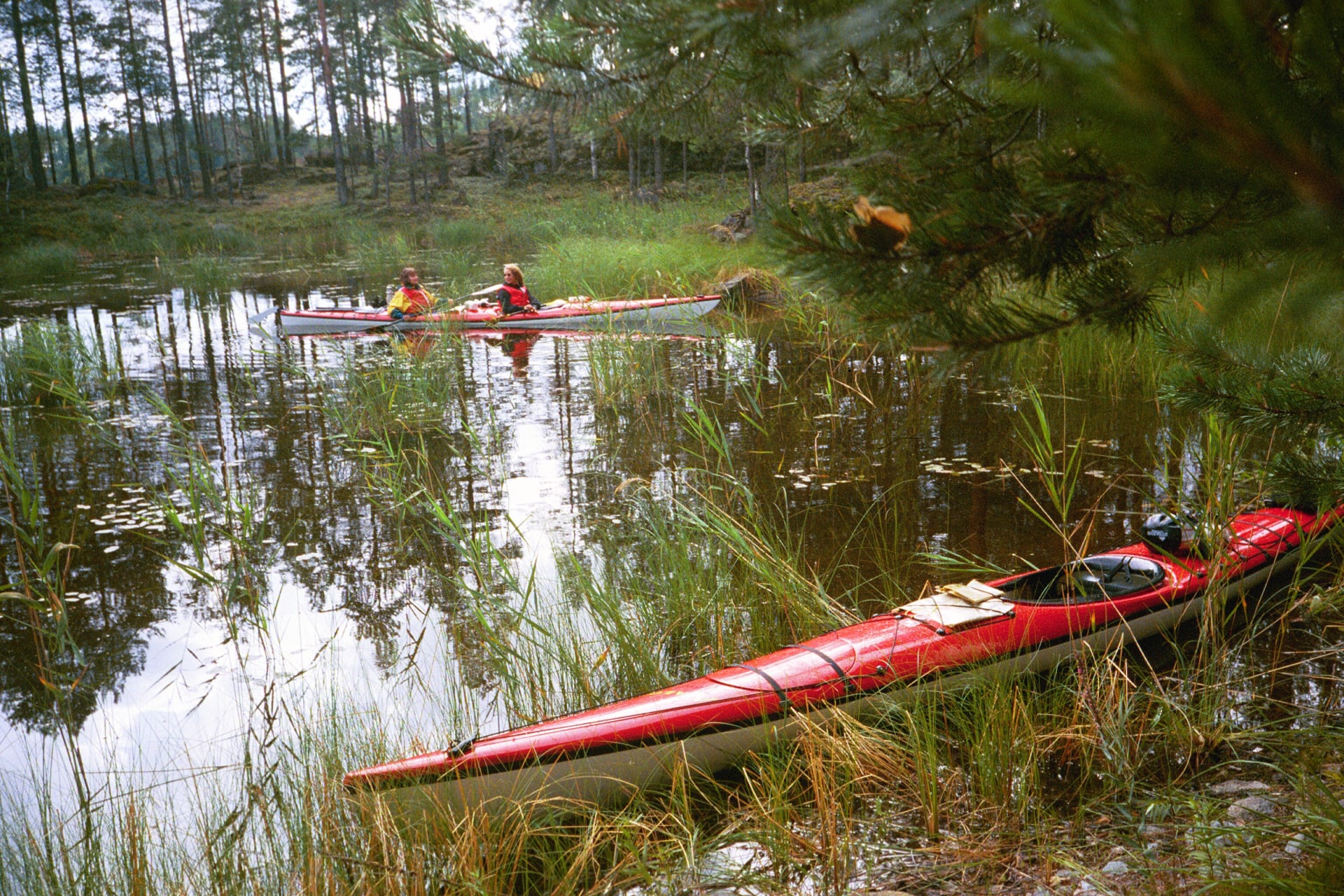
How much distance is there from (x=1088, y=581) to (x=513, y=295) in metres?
8.64

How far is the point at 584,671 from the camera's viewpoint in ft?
10.8

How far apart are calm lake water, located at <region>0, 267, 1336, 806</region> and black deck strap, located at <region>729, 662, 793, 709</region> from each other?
0.88 metres

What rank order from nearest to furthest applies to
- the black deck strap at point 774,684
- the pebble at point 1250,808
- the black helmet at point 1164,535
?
the pebble at point 1250,808, the black deck strap at point 774,684, the black helmet at point 1164,535

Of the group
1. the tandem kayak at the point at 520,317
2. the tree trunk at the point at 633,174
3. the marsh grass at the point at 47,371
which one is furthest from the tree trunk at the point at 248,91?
the marsh grass at the point at 47,371

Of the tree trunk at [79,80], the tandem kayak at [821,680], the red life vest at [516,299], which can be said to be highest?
the tree trunk at [79,80]

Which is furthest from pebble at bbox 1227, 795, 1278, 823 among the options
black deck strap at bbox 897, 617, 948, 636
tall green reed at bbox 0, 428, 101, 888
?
tall green reed at bbox 0, 428, 101, 888

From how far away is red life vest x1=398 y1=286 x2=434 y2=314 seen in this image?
1034 centimetres

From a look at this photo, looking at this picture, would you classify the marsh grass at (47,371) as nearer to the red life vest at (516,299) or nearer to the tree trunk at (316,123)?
the red life vest at (516,299)

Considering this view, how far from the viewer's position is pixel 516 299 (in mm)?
11164

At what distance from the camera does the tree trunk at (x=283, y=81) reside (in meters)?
35.3

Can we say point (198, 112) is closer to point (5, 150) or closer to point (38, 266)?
point (5, 150)

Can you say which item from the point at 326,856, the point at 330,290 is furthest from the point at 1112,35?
the point at 330,290

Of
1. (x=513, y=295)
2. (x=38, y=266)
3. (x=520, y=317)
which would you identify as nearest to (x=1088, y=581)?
(x=520, y=317)

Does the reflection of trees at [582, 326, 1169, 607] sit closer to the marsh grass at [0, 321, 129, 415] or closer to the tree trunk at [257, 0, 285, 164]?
the marsh grass at [0, 321, 129, 415]
